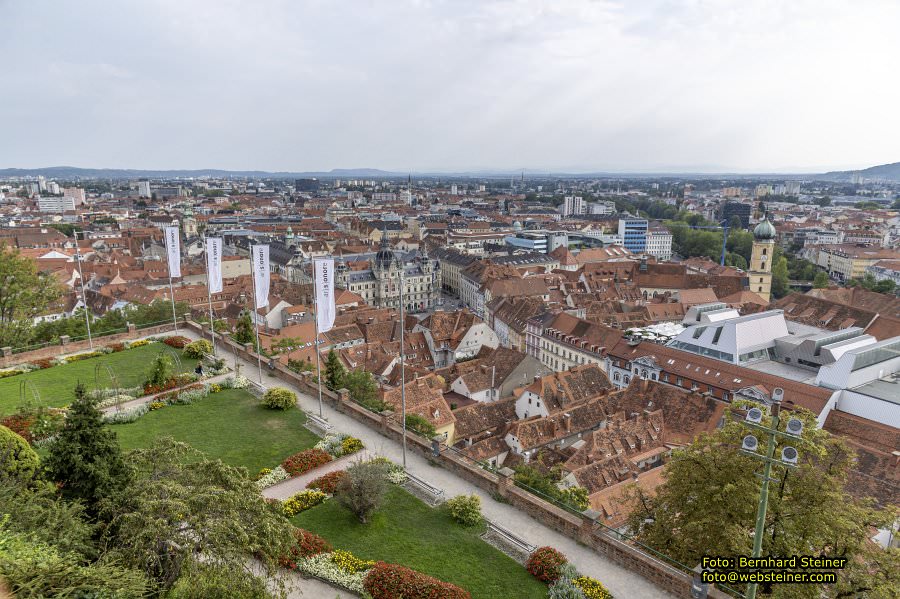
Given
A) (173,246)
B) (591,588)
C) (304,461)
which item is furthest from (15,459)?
(173,246)

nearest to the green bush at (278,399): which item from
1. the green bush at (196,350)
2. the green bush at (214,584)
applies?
the green bush at (196,350)

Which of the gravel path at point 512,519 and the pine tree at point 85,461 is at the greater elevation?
the pine tree at point 85,461

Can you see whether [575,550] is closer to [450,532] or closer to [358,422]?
[450,532]

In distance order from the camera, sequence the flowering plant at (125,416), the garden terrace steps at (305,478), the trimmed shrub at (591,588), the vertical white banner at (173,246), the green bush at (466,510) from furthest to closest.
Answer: the vertical white banner at (173,246) < the flowering plant at (125,416) < the garden terrace steps at (305,478) < the green bush at (466,510) < the trimmed shrub at (591,588)

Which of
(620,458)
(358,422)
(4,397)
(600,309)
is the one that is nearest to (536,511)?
(358,422)

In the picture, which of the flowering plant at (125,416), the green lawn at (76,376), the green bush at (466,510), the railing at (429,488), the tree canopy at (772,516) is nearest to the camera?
the tree canopy at (772,516)

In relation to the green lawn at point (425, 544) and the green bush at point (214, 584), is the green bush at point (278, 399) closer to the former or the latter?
the green lawn at point (425, 544)

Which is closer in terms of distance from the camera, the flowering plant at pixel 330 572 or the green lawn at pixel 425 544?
the flowering plant at pixel 330 572
